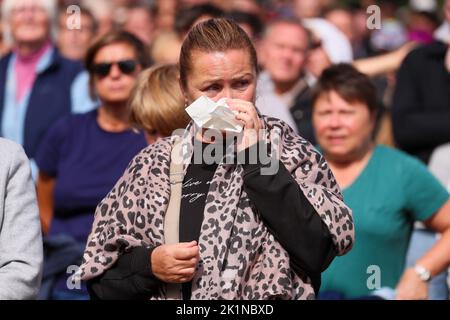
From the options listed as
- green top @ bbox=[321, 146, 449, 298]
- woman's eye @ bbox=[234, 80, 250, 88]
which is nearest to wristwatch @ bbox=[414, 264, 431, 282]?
green top @ bbox=[321, 146, 449, 298]

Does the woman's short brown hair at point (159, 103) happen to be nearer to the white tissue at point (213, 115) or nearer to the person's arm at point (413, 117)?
the white tissue at point (213, 115)

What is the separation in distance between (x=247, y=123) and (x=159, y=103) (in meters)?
1.16

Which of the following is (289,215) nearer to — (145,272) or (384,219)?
(145,272)

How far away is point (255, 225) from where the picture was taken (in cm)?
362

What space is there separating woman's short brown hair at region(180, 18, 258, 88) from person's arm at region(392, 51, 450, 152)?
3287 millimetres

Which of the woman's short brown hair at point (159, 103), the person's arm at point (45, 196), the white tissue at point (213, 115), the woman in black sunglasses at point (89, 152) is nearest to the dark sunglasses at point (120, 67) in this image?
the woman in black sunglasses at point (89, 152)

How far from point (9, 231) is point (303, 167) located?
3.50ft

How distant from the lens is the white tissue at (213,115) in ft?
11.6

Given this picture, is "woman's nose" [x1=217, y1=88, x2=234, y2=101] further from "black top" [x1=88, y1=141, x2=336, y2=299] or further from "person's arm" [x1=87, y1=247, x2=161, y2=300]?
"person's arm" [x1=87, y1=247, x2=161, y2=300]

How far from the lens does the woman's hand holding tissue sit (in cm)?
353

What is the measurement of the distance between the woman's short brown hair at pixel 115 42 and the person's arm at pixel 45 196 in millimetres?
619

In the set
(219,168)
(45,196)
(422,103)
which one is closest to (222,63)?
(219,168)
